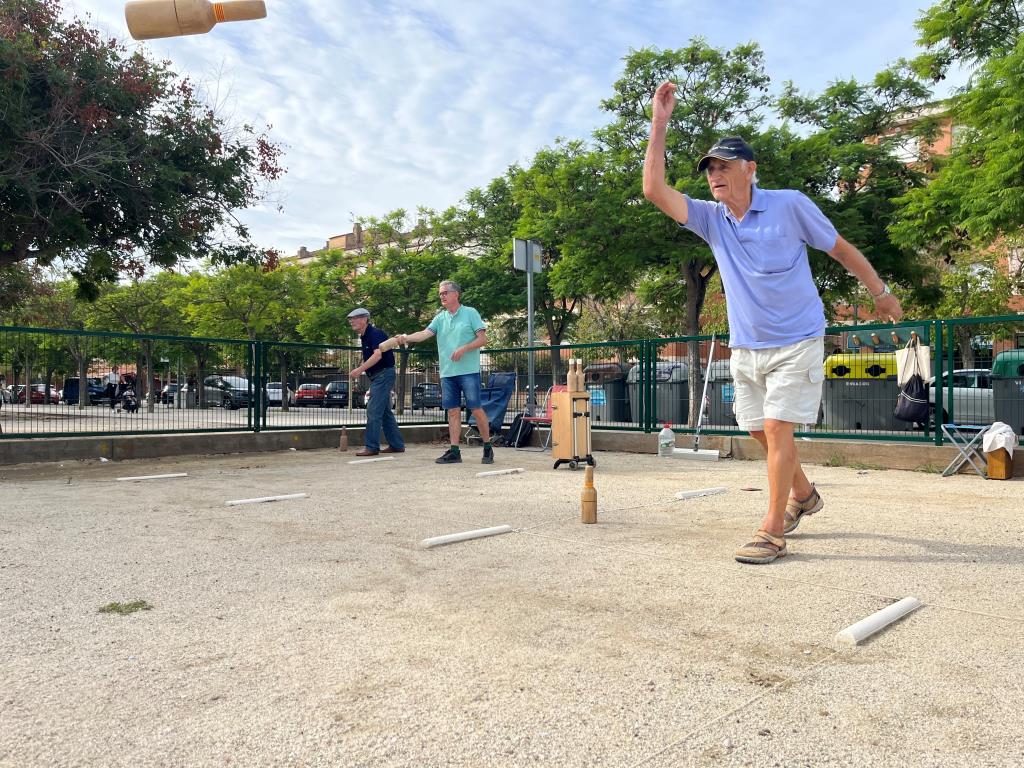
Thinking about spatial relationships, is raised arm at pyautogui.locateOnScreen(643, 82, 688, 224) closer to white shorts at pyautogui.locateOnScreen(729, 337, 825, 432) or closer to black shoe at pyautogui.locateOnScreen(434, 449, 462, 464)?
white shorts at pyautogui.locateOnScreen(729, 337, 825, 432)

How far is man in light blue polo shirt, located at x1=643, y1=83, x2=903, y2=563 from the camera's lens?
3912 mm

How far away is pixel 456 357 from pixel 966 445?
18.6ft

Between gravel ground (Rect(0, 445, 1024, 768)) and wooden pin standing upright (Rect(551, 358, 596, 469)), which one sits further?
wooden pin standing upright (Rect(551, 358, 596, 469))

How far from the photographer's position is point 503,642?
262 centimetres

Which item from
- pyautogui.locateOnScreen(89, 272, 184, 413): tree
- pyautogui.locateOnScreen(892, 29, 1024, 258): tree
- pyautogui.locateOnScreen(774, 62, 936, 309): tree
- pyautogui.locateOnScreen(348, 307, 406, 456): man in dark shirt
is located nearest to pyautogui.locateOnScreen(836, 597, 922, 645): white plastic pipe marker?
pyautogui.locateOnScreen(348, 307, 406, 456): man in dark shirt

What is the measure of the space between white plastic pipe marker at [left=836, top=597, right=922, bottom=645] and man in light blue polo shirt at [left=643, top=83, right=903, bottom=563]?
87 centimetres

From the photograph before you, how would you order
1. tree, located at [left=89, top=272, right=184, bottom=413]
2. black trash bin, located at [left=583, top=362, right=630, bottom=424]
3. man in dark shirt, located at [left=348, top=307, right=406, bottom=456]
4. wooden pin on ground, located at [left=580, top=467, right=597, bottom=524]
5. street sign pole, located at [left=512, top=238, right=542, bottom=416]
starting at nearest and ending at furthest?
1. wooden pin on ground, located at [left=580, top=467, right=597, bottom=524]
2. man in dark shirt, located at [left=348, top=307, right=406, bottom=456]
3. black trash bin, located at [left=583, top=362, right=630, bottom=424]
4. street sign pole, located at [left=512, top=238, right=542, bottom=416]
5. tree, located at [left=89, top=272, right=184, bottom=413]

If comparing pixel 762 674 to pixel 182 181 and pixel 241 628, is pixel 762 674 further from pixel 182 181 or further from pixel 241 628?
pixel 182 181

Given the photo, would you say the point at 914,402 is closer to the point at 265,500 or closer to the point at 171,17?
the point at 265,500

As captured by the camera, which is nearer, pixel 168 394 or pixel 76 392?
pixel 76 392

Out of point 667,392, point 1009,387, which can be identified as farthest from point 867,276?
point 667,392

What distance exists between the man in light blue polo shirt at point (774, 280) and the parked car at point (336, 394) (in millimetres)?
8529

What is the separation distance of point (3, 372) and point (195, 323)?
97.6ft

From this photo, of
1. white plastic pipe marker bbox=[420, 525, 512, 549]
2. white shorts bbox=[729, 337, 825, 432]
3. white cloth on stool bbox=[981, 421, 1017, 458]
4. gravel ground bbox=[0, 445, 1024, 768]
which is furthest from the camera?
white cloth on stool bbox=[981, 421, 1017, 458]
